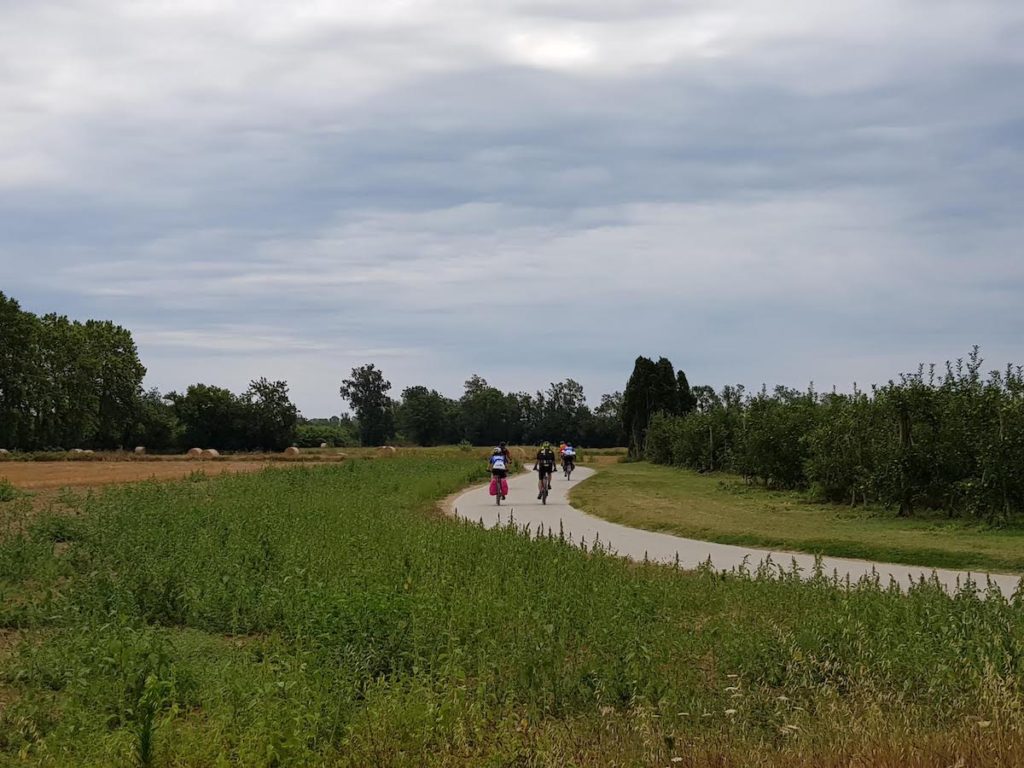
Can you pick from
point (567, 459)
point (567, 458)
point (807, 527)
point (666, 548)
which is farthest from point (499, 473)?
point (567, 459)

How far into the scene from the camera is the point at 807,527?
22.0 metres

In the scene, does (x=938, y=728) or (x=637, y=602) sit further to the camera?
(x=637, y=602)

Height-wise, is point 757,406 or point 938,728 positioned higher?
point 757,406

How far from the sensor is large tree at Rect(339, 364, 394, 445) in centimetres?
14588

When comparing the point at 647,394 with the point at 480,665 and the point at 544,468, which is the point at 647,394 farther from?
the point at 480,665

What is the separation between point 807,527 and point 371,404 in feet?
426

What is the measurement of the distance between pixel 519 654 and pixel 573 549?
22.8ft

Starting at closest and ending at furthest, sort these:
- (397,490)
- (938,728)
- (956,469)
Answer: (938,728) → (956,469) → (397,490)

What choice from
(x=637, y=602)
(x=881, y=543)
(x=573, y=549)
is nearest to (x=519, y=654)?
(x=637, y=602)

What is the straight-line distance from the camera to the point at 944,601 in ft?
32.0

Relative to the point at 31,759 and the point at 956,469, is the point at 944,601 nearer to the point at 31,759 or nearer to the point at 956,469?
the point at 31,759

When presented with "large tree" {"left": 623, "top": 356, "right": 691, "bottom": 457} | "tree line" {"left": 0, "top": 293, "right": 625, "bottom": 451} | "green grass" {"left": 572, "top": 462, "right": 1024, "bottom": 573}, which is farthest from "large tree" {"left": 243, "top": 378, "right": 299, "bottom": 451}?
"green grass" {"left": 572, "top": 462, "right": 1024, "bottom": 573}

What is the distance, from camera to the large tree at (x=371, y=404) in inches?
5743

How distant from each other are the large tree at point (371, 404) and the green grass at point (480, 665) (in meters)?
133
